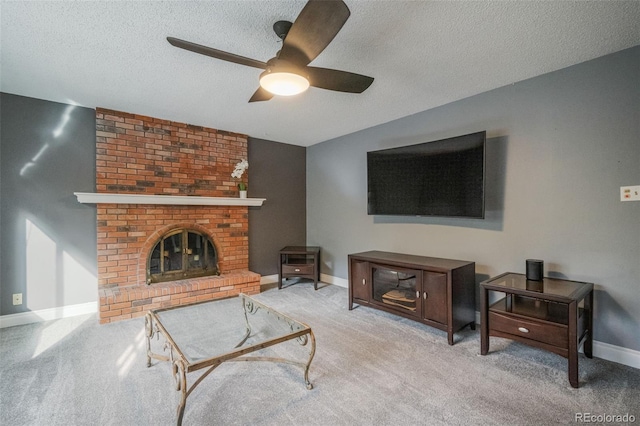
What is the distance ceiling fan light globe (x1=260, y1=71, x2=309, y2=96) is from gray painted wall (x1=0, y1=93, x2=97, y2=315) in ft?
8.61

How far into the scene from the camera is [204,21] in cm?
181

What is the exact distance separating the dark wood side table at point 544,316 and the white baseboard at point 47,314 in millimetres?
3914

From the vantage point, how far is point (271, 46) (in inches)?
82.2

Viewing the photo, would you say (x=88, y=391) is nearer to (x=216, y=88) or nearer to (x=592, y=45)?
(x=216, y=88)

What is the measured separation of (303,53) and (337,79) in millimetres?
393

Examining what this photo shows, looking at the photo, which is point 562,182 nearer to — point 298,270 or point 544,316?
point 544,316

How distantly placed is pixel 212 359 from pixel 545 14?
2698 mm

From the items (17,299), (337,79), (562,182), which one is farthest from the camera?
(17,299)

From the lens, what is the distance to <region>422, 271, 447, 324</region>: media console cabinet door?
2.53 m

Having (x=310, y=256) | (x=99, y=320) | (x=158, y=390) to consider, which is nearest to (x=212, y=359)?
(x=158, y=390)

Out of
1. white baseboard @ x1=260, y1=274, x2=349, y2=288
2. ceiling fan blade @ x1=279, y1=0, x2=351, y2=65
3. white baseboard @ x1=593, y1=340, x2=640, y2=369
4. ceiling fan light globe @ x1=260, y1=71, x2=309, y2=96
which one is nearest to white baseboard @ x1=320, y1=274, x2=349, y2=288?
white baseboard @ x1=260, y1=274, x2=349, y2=288

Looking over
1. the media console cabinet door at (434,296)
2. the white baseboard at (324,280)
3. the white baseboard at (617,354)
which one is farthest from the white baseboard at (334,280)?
the white baseboard at (617,354)

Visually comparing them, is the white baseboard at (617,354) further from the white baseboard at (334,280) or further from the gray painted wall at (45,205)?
the gray painted wall at (45,205)

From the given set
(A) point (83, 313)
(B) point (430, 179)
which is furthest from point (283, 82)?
(A) point (83, 313)
